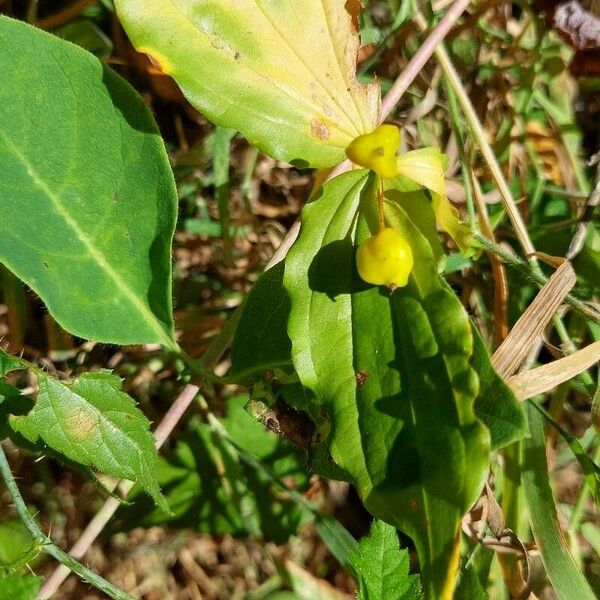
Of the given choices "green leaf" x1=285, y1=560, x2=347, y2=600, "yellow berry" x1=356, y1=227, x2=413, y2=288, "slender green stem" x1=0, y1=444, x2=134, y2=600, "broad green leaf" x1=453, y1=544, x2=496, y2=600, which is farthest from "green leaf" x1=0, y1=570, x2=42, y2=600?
"green leaf" x1=285, y1=560, x2=347, y2=600

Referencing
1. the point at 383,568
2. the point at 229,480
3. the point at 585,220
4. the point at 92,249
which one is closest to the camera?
the point at 383,568

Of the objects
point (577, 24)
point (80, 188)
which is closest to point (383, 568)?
point (80, 188)

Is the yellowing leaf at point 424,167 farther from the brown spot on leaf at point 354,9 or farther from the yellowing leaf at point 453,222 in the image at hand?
the brown spot on leaf at point 354,9

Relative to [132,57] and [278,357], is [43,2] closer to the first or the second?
[132,57]

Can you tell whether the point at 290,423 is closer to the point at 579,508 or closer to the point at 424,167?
the point at 424,167

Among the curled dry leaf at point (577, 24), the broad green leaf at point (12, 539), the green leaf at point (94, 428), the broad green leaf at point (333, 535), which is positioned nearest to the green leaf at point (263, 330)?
the green leaf at point (94, 428)

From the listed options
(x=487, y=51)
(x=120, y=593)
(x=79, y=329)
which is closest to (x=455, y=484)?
(x=120, y=593)
